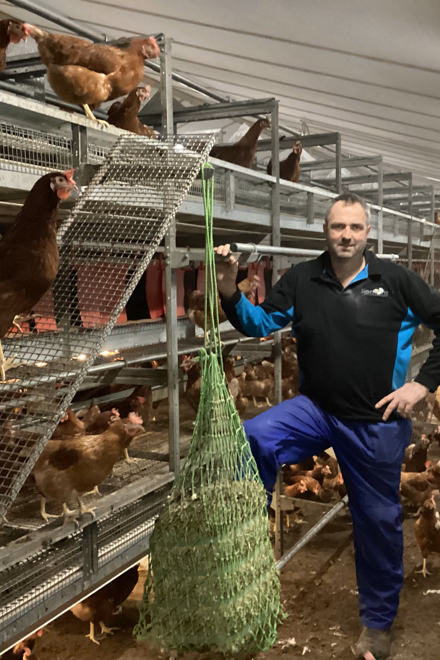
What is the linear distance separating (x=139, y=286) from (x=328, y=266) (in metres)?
1.16

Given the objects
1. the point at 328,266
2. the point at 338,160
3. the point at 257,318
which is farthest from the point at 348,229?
the point at 338,160

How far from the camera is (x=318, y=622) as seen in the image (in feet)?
9.68

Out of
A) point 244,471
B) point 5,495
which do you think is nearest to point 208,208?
point 244,471

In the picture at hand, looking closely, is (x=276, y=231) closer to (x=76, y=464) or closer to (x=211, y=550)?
(x=76, y=464)

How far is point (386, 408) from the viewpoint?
2234 millimetres

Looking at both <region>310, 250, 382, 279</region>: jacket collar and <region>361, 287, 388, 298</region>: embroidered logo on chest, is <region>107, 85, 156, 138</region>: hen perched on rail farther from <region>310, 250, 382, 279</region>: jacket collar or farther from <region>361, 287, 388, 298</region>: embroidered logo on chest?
<region>361, 287, 388, 298</region>: embroidered logo on chest

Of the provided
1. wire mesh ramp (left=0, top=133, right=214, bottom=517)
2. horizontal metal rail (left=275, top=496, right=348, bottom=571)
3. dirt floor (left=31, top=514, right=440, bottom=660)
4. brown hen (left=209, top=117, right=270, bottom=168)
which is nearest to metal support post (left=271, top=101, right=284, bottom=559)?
dirt floor (left=31, top=514, right=440, bottom=660)

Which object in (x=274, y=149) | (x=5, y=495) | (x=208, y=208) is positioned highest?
(x=274, y=149)

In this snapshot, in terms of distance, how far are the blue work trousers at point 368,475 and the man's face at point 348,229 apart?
68cm

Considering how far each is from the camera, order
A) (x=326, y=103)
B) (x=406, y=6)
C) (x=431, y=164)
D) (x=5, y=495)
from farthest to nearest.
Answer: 1. (x=431, y=164)
2. (x=326, y=103)
3. (x=406, y=6)
4. (x=5, y=495)

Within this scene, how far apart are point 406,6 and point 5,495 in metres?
2.82

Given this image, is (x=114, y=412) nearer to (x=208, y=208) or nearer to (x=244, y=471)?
(x=244, y=471)

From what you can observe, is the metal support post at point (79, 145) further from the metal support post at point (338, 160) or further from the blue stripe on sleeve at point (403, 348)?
the metal support post at point (338, 160)

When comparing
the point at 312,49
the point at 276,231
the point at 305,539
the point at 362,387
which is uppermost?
the point at 312,49
